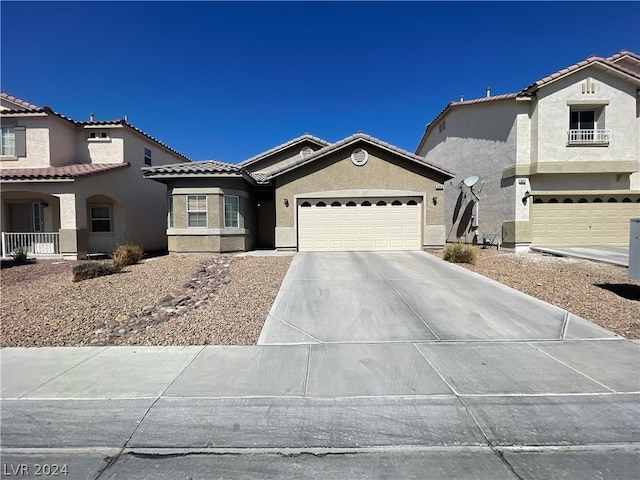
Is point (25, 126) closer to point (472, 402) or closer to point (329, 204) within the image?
point (329, 204)

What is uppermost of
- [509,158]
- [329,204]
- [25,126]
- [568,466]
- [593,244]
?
[25,126]

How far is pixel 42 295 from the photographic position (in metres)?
8.20

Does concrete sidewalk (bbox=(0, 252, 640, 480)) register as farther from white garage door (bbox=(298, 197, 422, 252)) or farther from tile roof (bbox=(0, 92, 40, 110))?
tile roof (bbox=(0, 92, 40, 110))

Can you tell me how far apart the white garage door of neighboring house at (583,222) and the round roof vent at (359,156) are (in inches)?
329

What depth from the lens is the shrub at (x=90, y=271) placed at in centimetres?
947

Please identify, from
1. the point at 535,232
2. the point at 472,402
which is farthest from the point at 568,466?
the point at 535,232

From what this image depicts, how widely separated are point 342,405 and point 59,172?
1661 centimetres

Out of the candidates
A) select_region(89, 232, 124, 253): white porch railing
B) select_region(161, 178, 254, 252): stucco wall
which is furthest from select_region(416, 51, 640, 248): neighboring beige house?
select_region(89, 232, 124, 253): white porch railing

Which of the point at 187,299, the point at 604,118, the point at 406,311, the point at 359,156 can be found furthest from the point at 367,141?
the point at 604,118

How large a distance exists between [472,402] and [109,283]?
9449mm

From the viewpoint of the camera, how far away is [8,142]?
1586 centimetres

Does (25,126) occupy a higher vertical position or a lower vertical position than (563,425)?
higher

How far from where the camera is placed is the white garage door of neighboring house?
50.4 ft

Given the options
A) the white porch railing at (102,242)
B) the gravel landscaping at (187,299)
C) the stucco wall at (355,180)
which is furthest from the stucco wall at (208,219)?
the white porch railing at (102,242)
